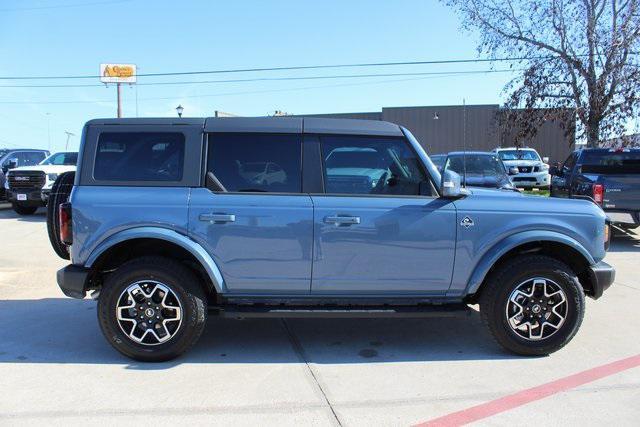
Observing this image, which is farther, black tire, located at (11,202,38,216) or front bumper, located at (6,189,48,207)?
black tire, located at (11,202,38,216)

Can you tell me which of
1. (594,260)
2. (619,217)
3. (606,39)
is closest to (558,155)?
(606,39)

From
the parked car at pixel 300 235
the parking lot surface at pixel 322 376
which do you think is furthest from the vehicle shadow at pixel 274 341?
the parked car at pixel 300 235

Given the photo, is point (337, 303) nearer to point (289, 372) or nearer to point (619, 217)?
point (289, 372)

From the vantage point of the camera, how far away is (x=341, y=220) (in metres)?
4.26

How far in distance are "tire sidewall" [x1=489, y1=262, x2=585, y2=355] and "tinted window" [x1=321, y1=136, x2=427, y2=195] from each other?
1.09 m

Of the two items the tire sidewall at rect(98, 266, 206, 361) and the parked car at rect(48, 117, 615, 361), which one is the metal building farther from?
the tire sidewall at rect(98, 266, 206, 361)

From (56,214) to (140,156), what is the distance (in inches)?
39.7

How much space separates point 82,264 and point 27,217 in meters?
12.8

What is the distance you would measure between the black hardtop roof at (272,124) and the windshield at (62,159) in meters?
14.1

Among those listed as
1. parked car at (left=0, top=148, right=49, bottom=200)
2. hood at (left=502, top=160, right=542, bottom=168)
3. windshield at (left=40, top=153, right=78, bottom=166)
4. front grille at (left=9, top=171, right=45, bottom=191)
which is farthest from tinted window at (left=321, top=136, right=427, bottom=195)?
hood at (left=502, top=160, right=542, bottom=168)

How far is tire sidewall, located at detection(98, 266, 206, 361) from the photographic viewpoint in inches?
168

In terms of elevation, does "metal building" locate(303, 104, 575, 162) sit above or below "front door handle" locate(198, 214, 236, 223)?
above

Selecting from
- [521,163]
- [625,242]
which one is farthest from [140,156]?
[521,163]

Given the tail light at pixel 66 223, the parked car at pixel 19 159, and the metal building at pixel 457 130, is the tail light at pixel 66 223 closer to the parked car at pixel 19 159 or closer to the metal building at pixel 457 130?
the parked car at pixel 19 159
